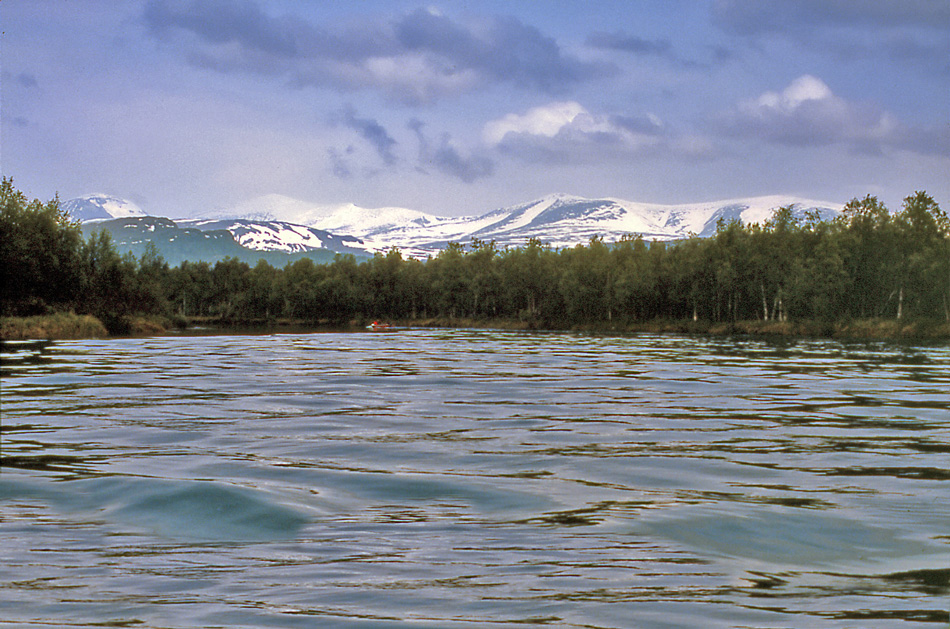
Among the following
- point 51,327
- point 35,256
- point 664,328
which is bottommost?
point 664,328

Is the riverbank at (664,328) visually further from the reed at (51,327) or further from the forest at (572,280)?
the forest at (572,280)

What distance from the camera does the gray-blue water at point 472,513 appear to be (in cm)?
652


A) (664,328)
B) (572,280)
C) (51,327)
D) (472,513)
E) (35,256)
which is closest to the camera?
(472,513)

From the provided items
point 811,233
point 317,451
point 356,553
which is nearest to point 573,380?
point 317,451

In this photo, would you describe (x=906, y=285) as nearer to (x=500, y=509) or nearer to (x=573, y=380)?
(x=573, y=380)

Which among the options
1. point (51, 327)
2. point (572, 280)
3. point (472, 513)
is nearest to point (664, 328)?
point (572, 280)

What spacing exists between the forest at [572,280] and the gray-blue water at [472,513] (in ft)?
207

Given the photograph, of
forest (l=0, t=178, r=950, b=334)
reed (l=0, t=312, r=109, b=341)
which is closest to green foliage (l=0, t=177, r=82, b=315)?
forest (l=0, t=178, r=950, b=334)

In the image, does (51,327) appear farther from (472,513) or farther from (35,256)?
(472,513)

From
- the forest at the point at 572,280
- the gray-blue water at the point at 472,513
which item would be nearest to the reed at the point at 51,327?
the forest at the point at 572,280

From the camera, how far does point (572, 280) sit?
447ft

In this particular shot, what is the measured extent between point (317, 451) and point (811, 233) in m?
108

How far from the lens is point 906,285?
97.7 meters

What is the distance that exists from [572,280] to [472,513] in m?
128
